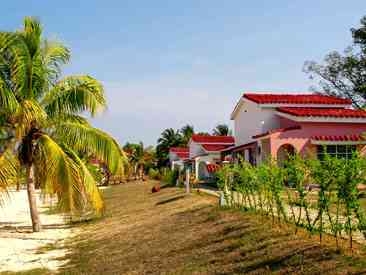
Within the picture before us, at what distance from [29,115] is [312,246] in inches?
475

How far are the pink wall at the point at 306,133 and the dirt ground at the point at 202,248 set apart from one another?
8.59 metres

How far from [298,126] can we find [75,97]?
13299mm

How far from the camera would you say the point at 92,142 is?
19.6 m

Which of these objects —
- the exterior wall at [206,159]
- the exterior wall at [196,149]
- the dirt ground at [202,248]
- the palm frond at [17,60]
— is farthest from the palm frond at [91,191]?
the exterior wall at [196,149]

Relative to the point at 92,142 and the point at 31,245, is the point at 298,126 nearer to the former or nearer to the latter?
the point at 92,142

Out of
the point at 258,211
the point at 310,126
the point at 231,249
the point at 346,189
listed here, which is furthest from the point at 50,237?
the point at 310,126

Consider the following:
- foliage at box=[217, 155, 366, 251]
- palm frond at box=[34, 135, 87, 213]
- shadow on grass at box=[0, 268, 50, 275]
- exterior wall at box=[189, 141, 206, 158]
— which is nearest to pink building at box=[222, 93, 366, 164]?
palm frond at box=[34, 135, 87, 213]

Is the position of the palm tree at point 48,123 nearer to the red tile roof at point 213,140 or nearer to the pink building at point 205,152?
the pink building at point 205,152

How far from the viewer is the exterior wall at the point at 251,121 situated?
31.5 m

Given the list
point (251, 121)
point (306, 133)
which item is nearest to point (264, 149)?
point (306, 133)

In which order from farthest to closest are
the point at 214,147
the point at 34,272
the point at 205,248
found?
the point at 214,147, the point at 34,272, the point at 205,248

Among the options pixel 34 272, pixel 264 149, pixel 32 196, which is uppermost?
pixel 264 149

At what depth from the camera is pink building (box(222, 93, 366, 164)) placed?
2745 cm

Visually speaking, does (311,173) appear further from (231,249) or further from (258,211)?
(258,211)
